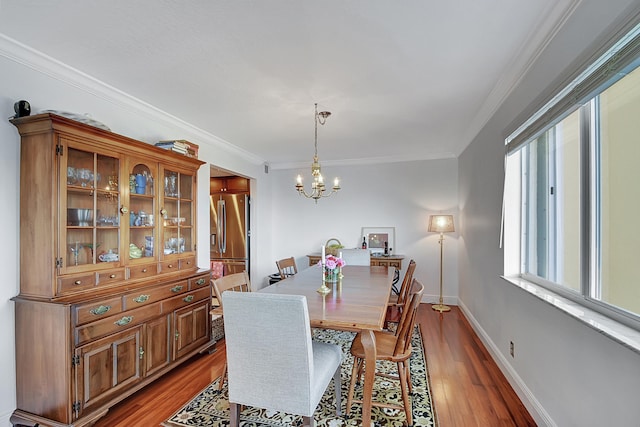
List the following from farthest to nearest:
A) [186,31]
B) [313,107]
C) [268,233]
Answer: [268,233] < [313,107] < [186,31]

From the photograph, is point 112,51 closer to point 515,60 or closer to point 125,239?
point 125,239

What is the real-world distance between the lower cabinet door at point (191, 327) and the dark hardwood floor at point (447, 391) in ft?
0.65

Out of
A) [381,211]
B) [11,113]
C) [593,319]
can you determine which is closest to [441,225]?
[381,211]

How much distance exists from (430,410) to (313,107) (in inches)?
108

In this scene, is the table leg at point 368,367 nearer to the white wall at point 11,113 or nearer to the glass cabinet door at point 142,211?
the glass cabinet door at point 142,211

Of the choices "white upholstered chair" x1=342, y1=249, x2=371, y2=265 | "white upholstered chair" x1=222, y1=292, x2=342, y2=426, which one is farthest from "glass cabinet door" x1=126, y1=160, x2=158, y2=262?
"white upholstered chair" x1=342, y1=249, x2=371, y2=265

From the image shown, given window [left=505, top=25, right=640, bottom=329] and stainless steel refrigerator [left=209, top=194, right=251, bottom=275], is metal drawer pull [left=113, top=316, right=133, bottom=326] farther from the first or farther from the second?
stainless steel refrigerator [left=209, top=194, right=251, bottom=275]

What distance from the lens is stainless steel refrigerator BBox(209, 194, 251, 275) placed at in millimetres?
5480

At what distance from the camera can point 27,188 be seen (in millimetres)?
1977

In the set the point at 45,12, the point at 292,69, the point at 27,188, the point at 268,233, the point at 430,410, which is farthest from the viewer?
the point at 268,233

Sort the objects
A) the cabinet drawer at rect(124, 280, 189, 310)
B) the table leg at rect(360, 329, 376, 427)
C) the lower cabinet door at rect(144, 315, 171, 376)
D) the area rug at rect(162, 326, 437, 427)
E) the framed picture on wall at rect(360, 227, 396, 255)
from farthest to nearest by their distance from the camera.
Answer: the framed picture on wall at rect(360, 227, 396, 255) < the lower cabinet door at rect(144, 315, 171, 376) < the cabinet drawer at rect(124, 280, 189, 310) < the area rug at rect(162, 326, 437, 427) < the table leg at rect(360, 329, 376, 427)

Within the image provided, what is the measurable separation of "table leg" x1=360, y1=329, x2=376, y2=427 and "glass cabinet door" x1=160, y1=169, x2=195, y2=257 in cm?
202

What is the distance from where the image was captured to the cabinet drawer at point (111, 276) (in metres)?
2.19

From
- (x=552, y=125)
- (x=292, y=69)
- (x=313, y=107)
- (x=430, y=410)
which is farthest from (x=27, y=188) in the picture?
(x=552, y=125)
